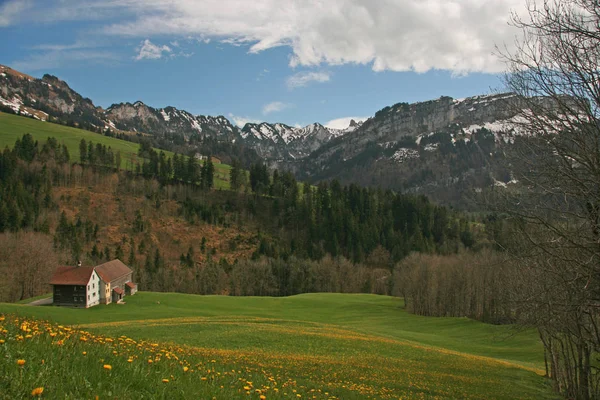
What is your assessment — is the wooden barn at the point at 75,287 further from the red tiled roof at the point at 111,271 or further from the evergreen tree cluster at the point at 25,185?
the evergreen tree cluster at the point at 25,185

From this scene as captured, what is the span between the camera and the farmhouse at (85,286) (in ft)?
212

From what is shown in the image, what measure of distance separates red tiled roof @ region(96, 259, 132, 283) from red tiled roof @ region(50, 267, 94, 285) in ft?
6.98

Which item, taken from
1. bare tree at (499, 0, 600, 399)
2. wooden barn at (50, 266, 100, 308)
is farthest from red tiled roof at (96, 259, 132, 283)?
bare tree at (499, 0, 600, 399)

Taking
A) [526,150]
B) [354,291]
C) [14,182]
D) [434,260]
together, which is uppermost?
[14,182]

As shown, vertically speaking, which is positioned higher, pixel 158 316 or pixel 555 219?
pixel 555 219

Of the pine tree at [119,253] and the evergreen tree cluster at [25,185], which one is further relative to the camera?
the evergreen tree cluster at [25,185]

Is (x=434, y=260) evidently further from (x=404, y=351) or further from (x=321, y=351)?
(x=321, y=351)

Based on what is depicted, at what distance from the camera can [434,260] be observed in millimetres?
83625

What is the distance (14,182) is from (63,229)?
3558 cm

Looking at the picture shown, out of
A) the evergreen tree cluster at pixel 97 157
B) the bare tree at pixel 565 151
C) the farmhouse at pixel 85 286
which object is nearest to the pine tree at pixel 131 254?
the farmhouse at pixel 85 286

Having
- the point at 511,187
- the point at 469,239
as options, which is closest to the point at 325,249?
the point at 469,239

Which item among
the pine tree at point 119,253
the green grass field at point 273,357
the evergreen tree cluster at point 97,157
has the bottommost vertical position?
the green grass field at point 273,357

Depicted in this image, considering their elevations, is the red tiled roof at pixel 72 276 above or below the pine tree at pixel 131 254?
below

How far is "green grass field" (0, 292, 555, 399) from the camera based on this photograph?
259 inches
